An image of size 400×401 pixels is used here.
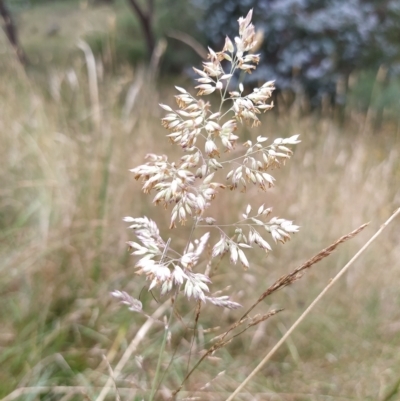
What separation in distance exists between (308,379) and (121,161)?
1.21 m

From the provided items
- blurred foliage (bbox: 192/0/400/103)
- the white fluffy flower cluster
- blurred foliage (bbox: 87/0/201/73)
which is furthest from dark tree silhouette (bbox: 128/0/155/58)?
the white fluffy flower cluster

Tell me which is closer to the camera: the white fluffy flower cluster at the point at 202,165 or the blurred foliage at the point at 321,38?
the white fluffy flower cluster at the point at 202,165

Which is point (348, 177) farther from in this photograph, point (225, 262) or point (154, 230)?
point (154, 230)

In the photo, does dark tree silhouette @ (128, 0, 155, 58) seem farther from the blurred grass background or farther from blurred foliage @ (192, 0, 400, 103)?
the blurred grass background

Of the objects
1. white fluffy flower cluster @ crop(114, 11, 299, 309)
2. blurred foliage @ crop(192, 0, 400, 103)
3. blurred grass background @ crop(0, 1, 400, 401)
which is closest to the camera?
white fluffy flower cluster @ crop(114, 11, 299, 309)

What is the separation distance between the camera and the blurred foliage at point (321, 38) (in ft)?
15.5

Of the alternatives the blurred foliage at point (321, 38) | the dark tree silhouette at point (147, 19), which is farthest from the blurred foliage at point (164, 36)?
the blurred foliage at point (321, 38)

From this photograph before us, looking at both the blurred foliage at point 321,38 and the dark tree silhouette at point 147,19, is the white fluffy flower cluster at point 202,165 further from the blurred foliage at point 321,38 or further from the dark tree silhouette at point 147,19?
the dark tree silhouette at point 147,19

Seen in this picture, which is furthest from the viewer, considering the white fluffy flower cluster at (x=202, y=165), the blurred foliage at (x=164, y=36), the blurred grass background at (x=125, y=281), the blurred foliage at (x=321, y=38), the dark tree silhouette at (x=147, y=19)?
the blurred foliage at (x=164, y=36)

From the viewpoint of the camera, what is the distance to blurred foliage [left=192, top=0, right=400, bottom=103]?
4715 millimetres

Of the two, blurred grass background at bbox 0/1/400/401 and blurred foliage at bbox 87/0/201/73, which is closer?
blurred grass background at bbox 0/1/400/401

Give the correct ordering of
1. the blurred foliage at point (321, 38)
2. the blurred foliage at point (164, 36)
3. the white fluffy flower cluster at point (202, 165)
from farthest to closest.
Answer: the blurred foliage at point (164, 36), the blurred foliage at point (321, 38), the white fluffy flower cluster at point (202, 165)

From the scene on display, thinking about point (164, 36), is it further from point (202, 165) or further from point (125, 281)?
point (202, 165)

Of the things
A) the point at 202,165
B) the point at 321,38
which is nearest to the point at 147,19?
the point at 321,38
